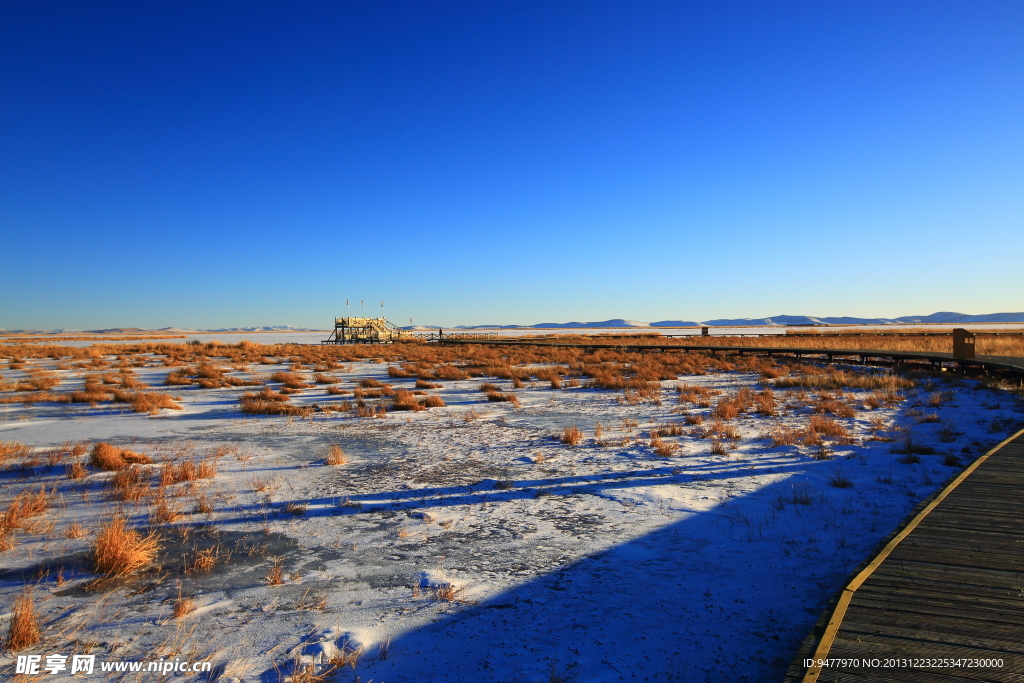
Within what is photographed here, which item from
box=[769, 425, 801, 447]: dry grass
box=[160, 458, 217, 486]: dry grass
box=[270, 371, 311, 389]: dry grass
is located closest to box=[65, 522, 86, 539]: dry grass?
box=[160, 458, 217, 486]: dry grass

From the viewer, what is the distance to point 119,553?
180 inches

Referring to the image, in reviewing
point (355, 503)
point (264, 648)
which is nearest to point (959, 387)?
point (355, 503)

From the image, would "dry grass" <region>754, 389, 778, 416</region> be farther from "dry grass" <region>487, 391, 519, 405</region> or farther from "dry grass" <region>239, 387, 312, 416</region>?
"dry grass" <region>239, 387, 312, 416</region>

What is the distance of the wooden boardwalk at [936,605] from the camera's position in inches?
105

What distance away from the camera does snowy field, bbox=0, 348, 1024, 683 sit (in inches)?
138

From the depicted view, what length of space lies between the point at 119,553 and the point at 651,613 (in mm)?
4430

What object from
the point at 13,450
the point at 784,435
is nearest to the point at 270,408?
the point at 13,450

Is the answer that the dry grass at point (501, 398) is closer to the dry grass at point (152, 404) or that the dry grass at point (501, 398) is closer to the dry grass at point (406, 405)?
the dry grass at point (406, 405)

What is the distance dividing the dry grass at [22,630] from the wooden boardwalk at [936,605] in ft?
15.0

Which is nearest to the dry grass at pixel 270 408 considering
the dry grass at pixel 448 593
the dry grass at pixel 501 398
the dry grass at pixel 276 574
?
the dry grass at pixel 501 398

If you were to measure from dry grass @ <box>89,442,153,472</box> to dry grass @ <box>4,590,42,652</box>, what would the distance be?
473cm

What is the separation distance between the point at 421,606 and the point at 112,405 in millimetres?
14221

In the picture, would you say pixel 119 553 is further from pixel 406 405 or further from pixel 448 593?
pixel 406 405

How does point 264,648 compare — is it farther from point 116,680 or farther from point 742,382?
point 742,382
